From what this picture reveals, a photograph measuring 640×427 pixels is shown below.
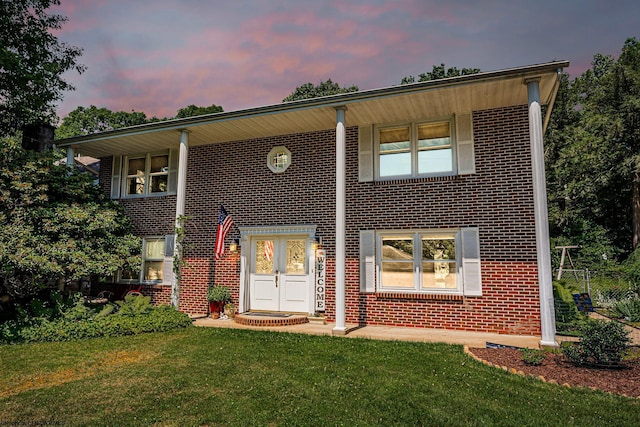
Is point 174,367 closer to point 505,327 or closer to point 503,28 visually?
point 505,327

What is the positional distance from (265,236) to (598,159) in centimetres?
2139

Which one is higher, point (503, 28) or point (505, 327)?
point (503, 28)

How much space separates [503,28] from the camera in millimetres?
12039

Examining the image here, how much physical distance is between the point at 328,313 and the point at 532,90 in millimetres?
6239

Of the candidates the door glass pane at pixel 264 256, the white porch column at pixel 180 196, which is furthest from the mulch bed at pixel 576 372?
the white porch column at pixel 180 196

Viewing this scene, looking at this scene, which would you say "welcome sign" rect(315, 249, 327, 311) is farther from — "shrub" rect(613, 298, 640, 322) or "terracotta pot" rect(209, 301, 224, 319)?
"shrub" rect(613, 298, 640, 322)

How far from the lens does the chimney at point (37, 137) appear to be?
37.6ft

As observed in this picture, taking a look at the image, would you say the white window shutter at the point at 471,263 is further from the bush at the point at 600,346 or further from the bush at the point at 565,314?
the bush at the point at 600,346

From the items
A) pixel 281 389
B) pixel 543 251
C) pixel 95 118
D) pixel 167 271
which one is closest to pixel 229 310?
pixel 167 271

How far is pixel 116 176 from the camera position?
12.1 metres

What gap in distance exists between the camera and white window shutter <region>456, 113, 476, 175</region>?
868 centimetres

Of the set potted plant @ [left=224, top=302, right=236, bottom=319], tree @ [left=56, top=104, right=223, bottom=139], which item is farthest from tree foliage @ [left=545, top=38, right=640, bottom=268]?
tree @ [left=56, top=104, right=223, bottom=139]

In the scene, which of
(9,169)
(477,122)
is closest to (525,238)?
(477,122)

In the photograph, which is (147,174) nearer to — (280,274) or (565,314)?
(280,274)
